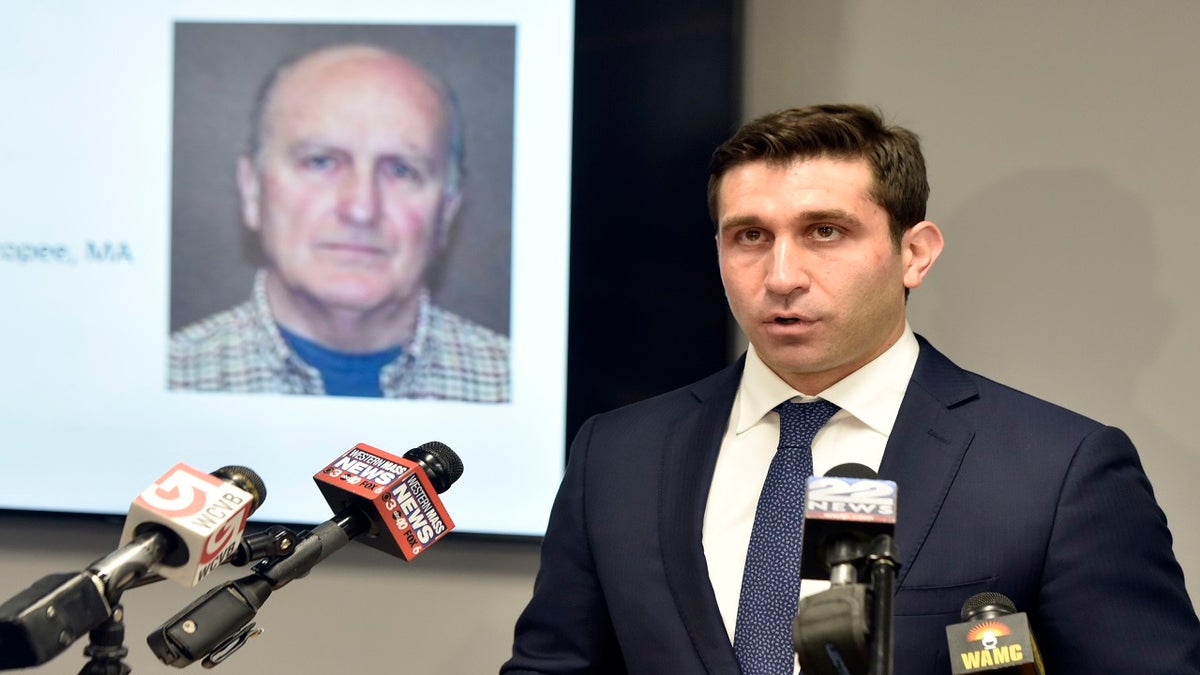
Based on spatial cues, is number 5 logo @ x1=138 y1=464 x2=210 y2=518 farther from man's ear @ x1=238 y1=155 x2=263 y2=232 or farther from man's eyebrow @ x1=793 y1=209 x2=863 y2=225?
man's ear @ x1=238 y1=155 x2=263 y2=232

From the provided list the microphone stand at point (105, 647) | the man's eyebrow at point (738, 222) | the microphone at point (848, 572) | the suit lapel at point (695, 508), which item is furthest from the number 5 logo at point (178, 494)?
the man's eyebrow at point (738, 222)

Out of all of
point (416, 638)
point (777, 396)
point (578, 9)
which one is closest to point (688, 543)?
point (777, 396)

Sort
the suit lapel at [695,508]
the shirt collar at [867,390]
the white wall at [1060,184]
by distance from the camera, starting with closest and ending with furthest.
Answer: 1. the suit lapel at [695,508]
2. the shirt collar at [867,390]
3. the white wall at [1060,184]

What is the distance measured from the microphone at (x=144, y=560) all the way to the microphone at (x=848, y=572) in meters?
0.61

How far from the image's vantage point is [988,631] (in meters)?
1.33

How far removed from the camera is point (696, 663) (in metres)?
1.76

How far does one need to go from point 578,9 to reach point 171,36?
1.00 metres

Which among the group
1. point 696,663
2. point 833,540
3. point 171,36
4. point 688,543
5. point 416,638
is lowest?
point 416,638

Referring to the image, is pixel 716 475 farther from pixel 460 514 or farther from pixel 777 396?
pixel 460 514

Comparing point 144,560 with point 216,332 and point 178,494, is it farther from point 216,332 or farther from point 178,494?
point 216,332

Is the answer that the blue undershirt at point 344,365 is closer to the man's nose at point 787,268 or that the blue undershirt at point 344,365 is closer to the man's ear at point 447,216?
the man's ear at point 447,216

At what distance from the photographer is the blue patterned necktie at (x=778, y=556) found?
1724mm

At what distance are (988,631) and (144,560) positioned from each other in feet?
3.08

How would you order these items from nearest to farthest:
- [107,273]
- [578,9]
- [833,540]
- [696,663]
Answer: [833,540] → [696,663] → [578,9] → [107,273]
